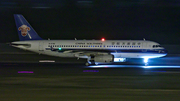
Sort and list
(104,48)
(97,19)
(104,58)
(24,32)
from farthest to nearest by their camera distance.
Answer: (97,19) < (24,32) < (104,48) < (104,58)

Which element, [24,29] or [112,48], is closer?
[112,48]

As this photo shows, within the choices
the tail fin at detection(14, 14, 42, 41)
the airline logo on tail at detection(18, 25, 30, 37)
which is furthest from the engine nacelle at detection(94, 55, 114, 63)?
the airline logo on tail at detection(18, 25, 30, 37)

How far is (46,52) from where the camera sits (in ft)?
91.2

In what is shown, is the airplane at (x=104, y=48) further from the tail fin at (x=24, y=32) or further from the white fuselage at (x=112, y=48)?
the tail fin at (x=24, y=32)

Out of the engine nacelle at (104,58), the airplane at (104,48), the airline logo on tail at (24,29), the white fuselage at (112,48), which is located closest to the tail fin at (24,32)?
the airline logo on tail at (24,29)

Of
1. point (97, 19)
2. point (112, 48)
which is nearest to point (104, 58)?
point (112, 48)

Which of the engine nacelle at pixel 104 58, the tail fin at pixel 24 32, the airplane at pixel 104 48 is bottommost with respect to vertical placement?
the engine nacelle at pixel 104 58

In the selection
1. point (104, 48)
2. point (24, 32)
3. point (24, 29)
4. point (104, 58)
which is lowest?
point (104, 58)

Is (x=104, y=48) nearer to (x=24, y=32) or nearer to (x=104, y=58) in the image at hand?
(x=104, y=58)

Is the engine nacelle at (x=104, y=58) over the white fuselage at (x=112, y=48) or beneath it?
beneath

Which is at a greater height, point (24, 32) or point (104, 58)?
point (24, 32)

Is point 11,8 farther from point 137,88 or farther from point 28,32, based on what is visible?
point 137,88

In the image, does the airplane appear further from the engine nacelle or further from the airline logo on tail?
the engine nacelle

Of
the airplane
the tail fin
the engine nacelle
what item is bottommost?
the engine nacelle
